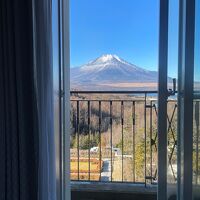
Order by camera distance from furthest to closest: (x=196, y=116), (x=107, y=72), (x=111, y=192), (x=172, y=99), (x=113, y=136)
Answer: (x=113, y=136), (x=107, y=72), (x=111, y=192), (x=172, y=99), (x=196, y=116)

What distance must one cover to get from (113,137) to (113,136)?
0.01 m

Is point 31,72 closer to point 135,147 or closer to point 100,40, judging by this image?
point 100,40

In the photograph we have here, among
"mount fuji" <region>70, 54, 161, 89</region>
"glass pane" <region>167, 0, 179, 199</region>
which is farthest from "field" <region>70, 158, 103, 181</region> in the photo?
"glass pane" <region>167, 0, 179, 199</region>

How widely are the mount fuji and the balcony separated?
0.10 m

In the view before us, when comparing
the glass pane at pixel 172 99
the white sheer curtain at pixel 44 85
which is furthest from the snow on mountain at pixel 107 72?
the white sheer curtain at pixel 44 85

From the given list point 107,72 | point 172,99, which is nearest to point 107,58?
point 107,72

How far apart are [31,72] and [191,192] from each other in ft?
4.06

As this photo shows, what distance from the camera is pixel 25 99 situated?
2.07 m

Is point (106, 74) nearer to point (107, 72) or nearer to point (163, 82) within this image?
point (107, 72)

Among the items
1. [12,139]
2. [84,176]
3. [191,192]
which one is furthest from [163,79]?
[84,176]

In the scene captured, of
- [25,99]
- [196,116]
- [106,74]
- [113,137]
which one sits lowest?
[113,137]

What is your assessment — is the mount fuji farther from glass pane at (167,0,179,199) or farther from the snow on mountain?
glass pane at (167,0,179,199)

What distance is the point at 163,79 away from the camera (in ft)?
6.95

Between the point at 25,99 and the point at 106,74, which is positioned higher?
the point at 106,74
